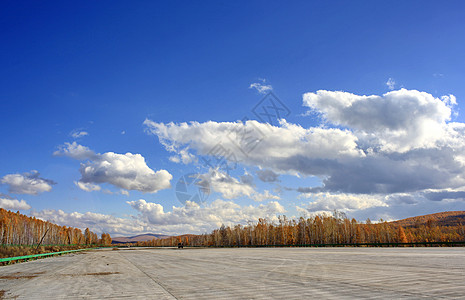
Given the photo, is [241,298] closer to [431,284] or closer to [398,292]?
[398,292]

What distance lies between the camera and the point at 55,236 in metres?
172

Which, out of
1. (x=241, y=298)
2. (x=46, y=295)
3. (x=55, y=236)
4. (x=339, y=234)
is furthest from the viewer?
(x=55, y=236)

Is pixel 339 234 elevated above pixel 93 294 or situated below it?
below

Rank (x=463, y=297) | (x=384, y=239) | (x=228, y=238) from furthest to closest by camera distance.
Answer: (x=228, y=238)
(x=384, y=239)
(x=463, y=297)

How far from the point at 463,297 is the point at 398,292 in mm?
1444

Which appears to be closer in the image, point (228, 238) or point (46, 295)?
point (46, 295)

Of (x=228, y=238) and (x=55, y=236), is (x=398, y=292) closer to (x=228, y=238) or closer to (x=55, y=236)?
(x=228, y=238)

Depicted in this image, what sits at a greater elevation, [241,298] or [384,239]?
[241,298]

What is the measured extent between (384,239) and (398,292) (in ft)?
422

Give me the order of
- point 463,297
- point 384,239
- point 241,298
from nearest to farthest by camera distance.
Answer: point 463,297
point 241,298
point 384,239

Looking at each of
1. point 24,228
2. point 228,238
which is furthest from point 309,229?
point 24,228

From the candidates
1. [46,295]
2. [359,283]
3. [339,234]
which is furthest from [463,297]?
[339,234]

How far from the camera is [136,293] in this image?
9414 mm

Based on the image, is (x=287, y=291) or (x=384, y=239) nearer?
(x=287, y=291)
